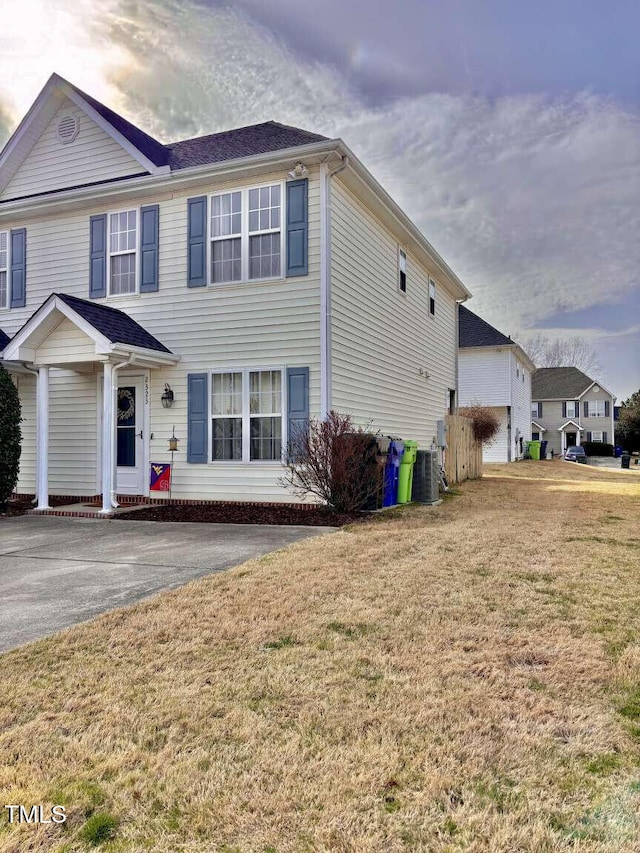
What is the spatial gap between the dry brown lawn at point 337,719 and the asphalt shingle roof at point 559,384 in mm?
49325

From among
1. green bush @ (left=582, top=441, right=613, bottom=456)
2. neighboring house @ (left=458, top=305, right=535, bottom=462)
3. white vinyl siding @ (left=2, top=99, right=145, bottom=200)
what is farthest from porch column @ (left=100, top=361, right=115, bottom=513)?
green bush @ (left=582, top=441, right=613, bottom=456)

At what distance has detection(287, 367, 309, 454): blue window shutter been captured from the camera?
9922mm

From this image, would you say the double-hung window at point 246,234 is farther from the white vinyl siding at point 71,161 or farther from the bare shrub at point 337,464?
the bare shrub at point 337,464

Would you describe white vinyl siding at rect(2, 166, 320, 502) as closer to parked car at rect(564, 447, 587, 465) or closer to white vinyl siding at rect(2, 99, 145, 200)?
white vinyl siding at rect(2, 99, 145, 200)

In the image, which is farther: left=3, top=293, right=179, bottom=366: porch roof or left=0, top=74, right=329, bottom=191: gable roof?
left=0, top=74, right=329, bottom=191: gable roof

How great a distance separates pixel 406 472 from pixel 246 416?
316 centimetres

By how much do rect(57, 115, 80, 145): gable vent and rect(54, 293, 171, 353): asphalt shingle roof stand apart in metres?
3.93

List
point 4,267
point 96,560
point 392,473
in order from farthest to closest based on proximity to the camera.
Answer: point 4,267
point 392,473
point 96,560

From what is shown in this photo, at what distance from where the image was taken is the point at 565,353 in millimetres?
59094

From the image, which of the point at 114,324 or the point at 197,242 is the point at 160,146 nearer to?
the point at 197,242

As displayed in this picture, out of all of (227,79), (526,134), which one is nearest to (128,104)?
(227,79)

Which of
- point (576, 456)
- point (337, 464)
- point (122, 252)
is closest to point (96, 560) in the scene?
point (337, 464)

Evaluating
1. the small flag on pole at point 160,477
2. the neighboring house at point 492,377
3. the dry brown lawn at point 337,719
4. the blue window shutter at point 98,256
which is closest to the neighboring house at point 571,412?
the neighboring house at point 492,377

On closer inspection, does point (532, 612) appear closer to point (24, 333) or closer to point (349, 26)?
point (24, 333)
